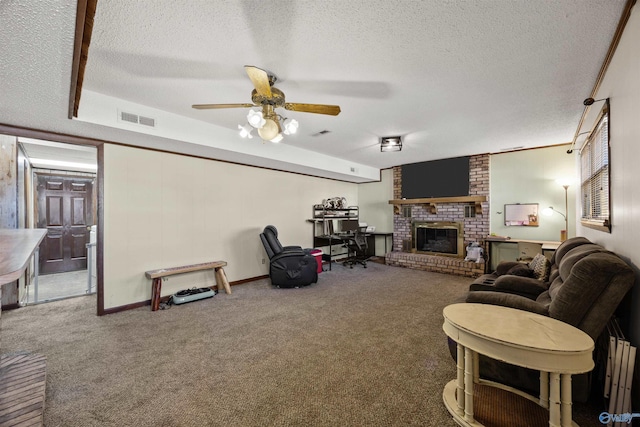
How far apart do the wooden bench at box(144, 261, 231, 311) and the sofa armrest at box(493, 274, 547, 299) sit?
12.2ft

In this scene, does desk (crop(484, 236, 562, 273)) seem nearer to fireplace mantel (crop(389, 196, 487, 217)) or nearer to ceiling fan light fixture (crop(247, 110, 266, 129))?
fireplace mantel (crop(389, 196, 487, 217))

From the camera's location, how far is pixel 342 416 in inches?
63.5

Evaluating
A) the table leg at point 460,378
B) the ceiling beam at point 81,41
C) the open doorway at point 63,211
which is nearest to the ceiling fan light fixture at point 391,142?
the table leg at point 460,378

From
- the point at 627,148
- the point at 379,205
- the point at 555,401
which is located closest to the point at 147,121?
the point at 555,401

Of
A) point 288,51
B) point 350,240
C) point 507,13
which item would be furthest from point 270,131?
point 350,240

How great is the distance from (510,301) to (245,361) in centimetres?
219

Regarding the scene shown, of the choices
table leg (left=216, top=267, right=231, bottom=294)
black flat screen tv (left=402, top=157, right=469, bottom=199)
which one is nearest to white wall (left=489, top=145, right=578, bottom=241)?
black flat screen tv (left=402, top=157, right=469, bottom=199)

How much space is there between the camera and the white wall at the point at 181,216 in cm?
350

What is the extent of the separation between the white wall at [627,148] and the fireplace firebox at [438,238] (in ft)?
12.2

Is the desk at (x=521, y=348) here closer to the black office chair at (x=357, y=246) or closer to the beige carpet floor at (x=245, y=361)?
the beige carpet floor at (x=245, y=361)

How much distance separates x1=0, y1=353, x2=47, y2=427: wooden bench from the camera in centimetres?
147

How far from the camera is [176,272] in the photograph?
3.71 m

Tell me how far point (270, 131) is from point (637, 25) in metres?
2.49

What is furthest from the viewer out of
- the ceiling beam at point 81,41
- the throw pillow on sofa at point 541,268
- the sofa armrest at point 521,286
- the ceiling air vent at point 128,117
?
the ceiling air vent at point 128,117
